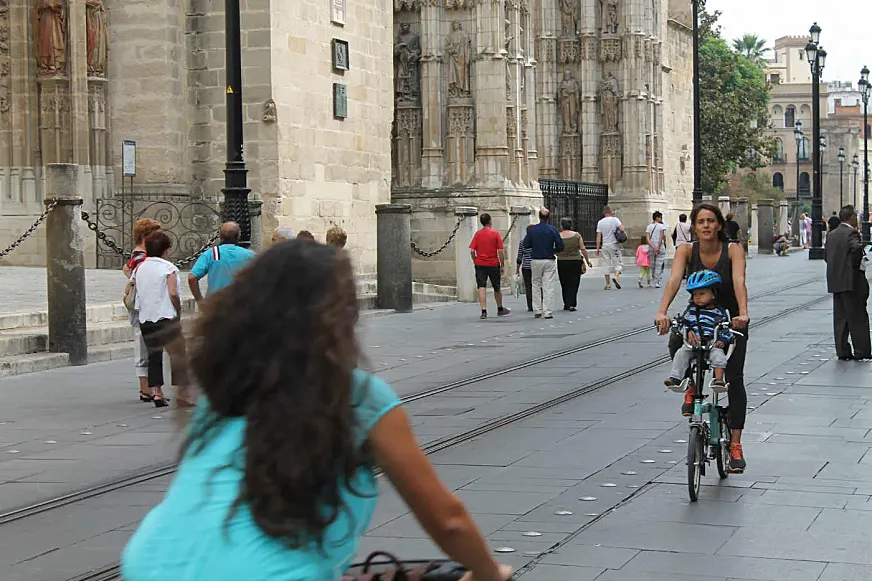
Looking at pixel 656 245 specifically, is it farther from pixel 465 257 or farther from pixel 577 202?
pixel 577 202

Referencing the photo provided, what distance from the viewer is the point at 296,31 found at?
21984mm

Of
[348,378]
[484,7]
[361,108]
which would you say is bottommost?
[348,378]

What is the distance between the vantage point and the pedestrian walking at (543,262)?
21312mm

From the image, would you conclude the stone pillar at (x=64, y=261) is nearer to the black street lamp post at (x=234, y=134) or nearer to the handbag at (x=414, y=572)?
the black street lamp post at (x=234, y=134)

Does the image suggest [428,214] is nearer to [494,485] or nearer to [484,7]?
[484,7]

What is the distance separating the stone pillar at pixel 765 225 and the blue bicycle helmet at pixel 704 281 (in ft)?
143

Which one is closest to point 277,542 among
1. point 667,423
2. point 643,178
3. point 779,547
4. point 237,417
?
point 237,417

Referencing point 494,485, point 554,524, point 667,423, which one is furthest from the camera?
point 667,423

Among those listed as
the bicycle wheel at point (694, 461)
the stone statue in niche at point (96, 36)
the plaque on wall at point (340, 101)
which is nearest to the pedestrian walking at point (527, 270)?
the plaque on wall at point (340, 101)

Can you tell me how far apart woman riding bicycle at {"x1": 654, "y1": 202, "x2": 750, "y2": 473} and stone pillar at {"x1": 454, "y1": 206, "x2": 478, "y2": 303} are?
15.8 metres

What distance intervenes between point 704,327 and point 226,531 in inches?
226

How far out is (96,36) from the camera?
21844mm

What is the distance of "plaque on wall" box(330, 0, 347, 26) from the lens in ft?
76.1

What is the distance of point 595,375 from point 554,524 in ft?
21.5
